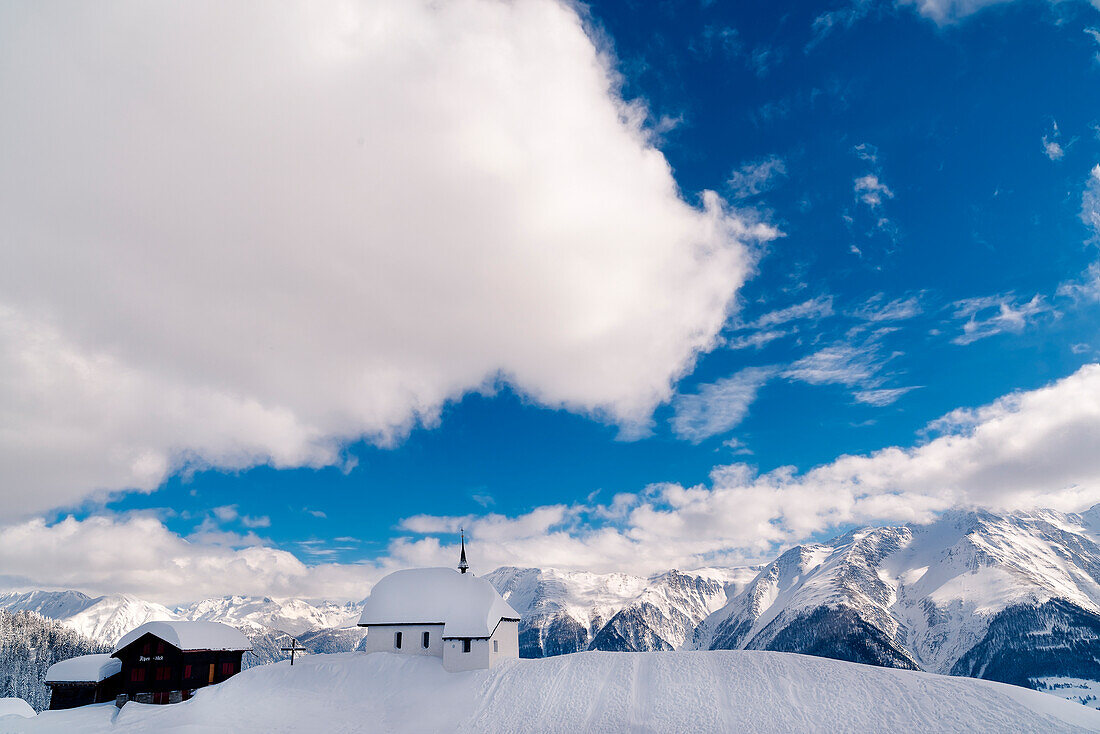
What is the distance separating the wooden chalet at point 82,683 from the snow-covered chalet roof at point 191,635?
93.4 inches

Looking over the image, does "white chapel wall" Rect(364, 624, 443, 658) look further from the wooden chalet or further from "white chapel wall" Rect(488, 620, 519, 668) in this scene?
the wooden chalet

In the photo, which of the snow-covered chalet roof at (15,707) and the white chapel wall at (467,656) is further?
the snow-covered chalet roof at (15,707)

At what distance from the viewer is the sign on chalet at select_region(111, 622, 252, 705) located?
194ft

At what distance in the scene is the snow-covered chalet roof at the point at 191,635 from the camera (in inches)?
2367

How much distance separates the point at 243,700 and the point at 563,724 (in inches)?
1130

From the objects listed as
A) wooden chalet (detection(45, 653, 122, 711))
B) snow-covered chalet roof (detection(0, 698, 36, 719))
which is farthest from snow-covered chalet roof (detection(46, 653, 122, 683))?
snow-covered chalet roof (detection(0, 698, 36, 719))

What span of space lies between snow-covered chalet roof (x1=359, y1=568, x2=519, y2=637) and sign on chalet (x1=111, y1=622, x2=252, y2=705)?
56.1 ft

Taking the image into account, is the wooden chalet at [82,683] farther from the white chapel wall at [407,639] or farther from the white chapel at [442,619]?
the white chapel wall at [407,639]

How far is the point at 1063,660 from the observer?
195125mm

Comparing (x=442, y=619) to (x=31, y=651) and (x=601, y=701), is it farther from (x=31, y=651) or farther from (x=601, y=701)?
(x=31, y=651)

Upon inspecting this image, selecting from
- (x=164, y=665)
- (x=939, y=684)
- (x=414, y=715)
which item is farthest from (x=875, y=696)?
(x=164, y=665)

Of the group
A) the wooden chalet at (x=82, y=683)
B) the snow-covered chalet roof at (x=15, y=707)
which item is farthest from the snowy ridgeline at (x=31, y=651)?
the wooden chalet at (x=82, y=683)

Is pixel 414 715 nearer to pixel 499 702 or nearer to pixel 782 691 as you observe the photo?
pixel 499 702

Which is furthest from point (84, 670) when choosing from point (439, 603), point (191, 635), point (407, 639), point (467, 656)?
point (467, 656)
